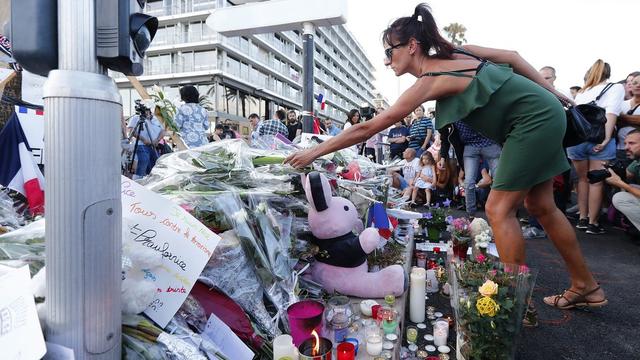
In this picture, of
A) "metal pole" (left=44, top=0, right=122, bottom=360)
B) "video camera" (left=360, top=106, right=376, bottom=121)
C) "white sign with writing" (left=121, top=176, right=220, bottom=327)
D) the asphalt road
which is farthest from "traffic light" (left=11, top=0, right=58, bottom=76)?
"video camera" (left=360, top=106, right=376, bottom=121)

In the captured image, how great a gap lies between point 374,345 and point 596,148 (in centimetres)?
393

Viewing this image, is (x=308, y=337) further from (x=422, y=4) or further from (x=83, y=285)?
(x=422, y=4)

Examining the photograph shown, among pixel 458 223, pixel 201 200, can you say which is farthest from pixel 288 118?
pixel 201 200

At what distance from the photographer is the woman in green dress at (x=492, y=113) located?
1.76m

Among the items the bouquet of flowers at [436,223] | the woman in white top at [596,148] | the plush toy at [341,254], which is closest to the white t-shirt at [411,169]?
the woman in white top at [596,148]

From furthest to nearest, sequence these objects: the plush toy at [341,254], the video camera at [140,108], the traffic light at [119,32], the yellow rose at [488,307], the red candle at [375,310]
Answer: the video camera at [140,108], the plush toy at [341,254], the red candle at [375,310], the yellow rose at [488,307], the traffic light at [119,32]

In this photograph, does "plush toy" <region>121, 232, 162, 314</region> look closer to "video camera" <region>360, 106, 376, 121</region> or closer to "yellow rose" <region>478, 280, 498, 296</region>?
"yellow rose" <region>478, 280, 498, 296</region>

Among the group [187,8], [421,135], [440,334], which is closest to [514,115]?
[440,334]

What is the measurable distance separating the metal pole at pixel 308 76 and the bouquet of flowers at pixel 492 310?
436cm

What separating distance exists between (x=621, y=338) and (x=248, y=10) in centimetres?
618

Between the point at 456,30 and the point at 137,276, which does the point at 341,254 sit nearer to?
the point at 137,276

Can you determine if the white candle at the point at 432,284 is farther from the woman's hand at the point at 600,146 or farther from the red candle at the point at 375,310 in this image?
the woman's hand at the point at 600,146

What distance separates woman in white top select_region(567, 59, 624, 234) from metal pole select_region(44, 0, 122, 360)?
14.8 feet

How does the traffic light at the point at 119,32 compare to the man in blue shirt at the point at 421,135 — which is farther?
the man in blue shirt at the point at 421,135
